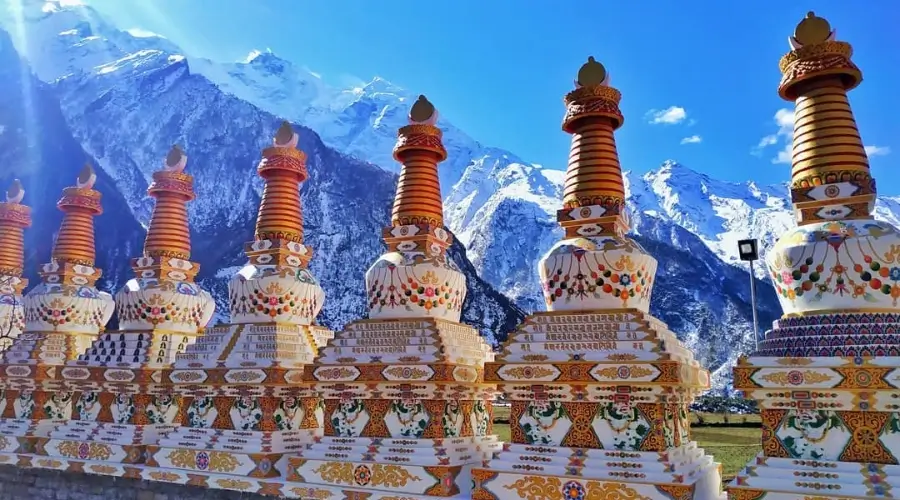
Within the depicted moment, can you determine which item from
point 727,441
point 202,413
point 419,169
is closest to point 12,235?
point 202,413

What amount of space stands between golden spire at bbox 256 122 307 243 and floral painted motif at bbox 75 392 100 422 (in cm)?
416

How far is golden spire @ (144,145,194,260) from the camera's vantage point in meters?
12.0

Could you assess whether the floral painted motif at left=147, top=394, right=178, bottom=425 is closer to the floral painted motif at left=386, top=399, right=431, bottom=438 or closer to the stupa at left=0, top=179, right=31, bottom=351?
the floral painted motif at left=386, top=399, right=431, bottom=438

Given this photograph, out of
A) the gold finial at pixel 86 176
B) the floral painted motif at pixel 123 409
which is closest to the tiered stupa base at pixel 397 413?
the floral painted motif at pixel 123 409

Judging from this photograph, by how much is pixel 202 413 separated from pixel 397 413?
3571 mm

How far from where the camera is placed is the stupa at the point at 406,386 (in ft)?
25.0

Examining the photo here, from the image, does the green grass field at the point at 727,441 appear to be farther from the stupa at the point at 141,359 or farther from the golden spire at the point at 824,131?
the stupa at the point at 141,359

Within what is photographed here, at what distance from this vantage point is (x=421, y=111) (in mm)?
9297

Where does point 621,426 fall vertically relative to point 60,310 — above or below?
below

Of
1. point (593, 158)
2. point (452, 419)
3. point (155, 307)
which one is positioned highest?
point (593, 158)

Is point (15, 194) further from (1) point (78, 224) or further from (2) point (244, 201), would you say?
(2) point (244, 201)

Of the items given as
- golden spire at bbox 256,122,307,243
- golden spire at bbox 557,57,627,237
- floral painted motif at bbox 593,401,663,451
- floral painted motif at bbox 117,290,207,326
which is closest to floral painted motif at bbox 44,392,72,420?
floral painted motif at bbox 117,290,207,326

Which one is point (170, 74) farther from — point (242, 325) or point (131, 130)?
point (242, 325)

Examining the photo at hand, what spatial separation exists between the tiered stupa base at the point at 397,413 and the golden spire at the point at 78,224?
761cm
